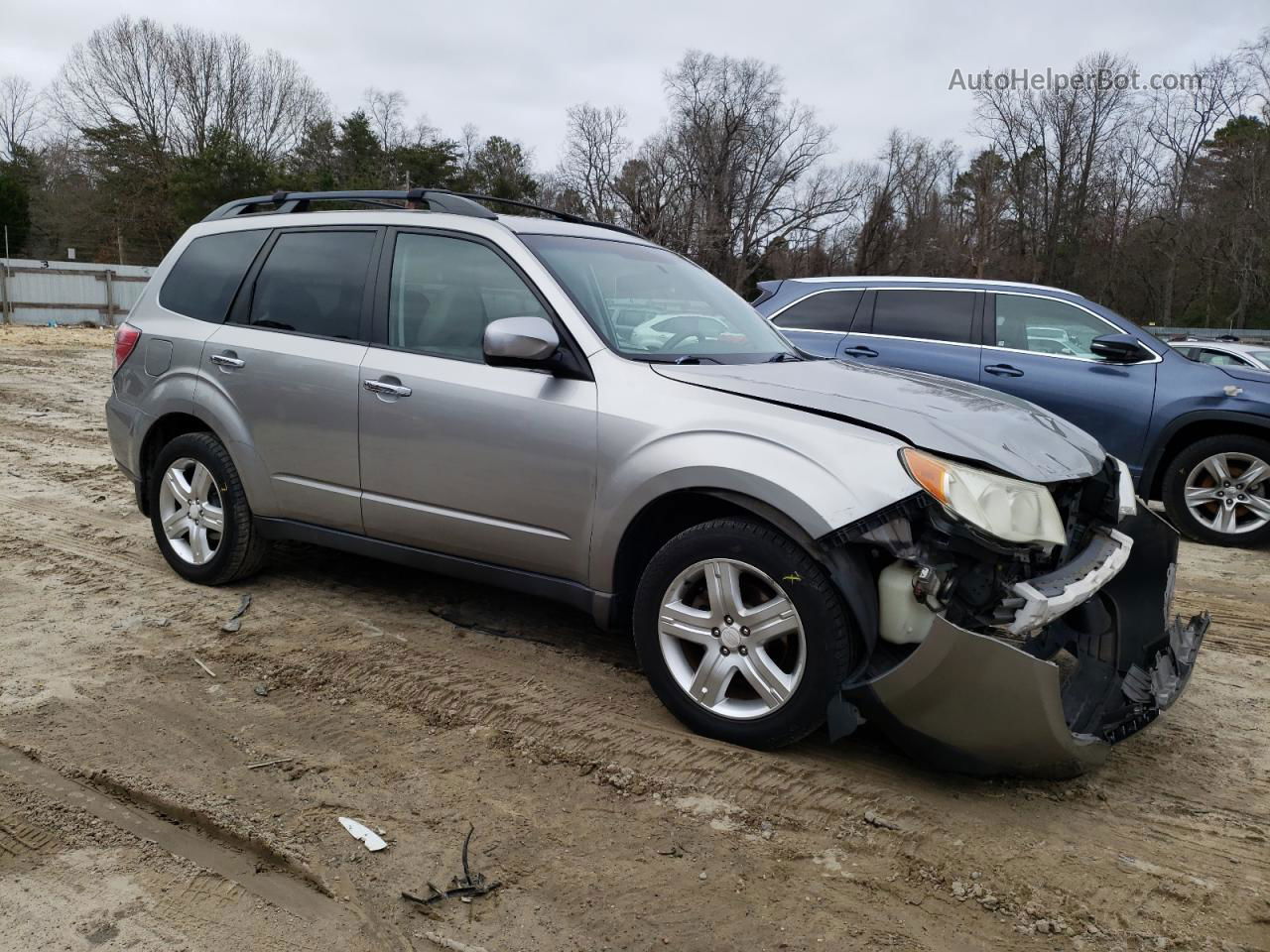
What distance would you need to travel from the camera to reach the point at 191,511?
16.7 ft

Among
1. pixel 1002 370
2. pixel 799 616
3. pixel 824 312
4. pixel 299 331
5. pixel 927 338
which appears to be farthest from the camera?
pixel 824 312

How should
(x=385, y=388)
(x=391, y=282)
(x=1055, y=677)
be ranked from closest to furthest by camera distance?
(x=1055, y=677), (x=385, y=388), (x=391, y=282)

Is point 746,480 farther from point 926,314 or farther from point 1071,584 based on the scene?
point 926,314

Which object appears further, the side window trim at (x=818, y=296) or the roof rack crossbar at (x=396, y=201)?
the side window trim at (x=818, y=296)

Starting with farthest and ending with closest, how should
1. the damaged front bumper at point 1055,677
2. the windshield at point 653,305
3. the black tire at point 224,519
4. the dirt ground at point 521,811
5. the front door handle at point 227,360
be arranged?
the black tire at point 224,519, the front door handle at point 227,360, the windshield at point 653,305, the damaged front bumper at point 1055,677, the dirt ground at point 521,811

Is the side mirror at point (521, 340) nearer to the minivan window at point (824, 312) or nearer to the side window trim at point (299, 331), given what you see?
the side window trim at point (299, 331)

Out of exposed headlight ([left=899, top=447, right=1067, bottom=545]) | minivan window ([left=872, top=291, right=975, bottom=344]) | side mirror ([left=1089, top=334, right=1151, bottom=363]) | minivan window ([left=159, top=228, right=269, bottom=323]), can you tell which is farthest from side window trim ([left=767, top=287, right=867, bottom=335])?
exposed headlight ([left=899, top=447, right=1067, bottom=545])

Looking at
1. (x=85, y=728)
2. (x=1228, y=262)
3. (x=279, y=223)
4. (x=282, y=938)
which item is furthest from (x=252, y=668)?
(x=1228, y=262)

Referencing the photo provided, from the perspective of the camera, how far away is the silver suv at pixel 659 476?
3.02m

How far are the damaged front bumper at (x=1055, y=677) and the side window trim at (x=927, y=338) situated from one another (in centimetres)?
403

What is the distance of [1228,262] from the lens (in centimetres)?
4238

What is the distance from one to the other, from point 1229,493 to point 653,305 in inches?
199

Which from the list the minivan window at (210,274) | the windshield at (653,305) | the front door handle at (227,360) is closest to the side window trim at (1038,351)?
the windshield at (653,305)

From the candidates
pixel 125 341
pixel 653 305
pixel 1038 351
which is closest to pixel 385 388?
pixel 653 305
